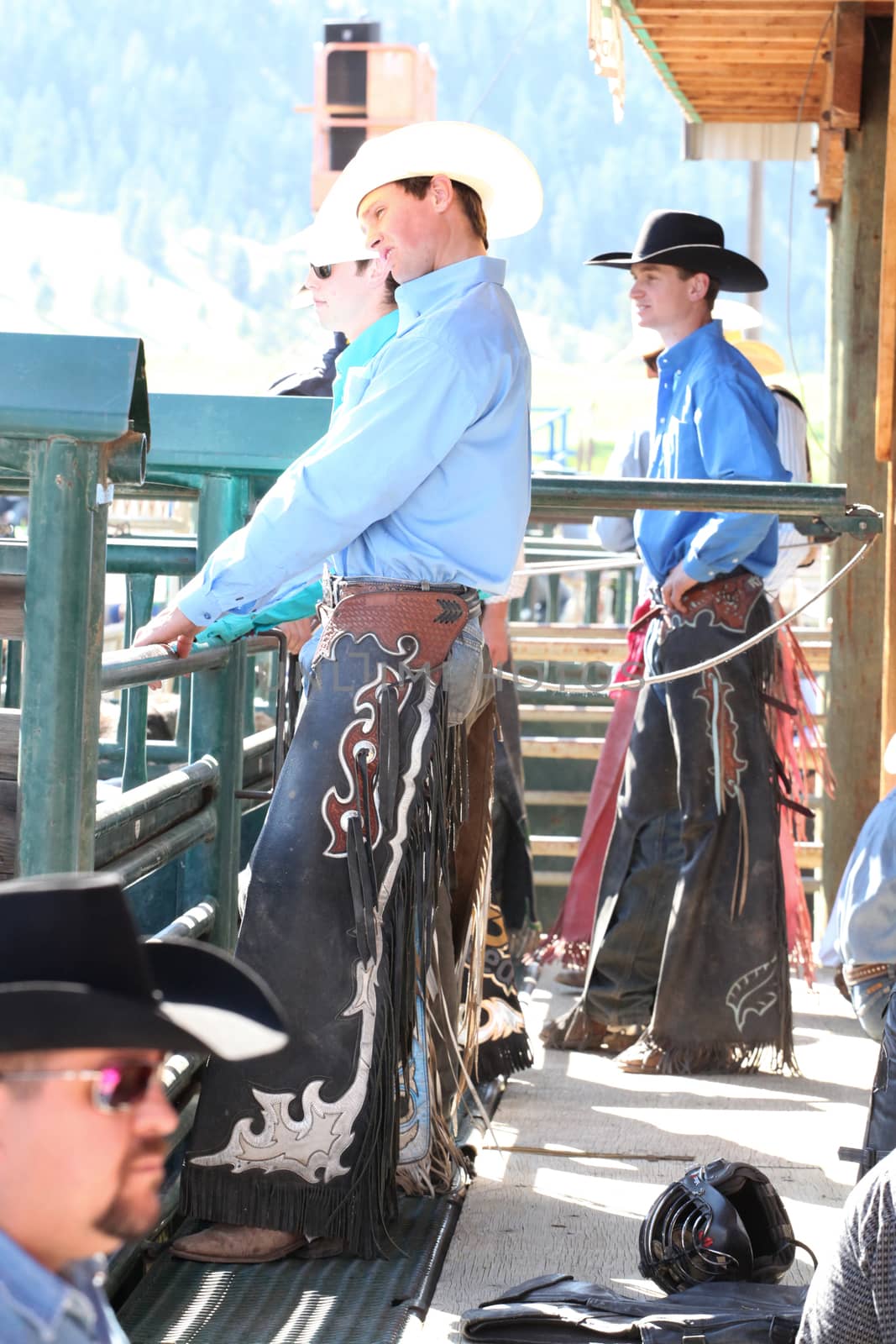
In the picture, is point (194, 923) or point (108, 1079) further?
point (194, 923)

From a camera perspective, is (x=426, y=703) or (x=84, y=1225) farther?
(x=426, y=703)

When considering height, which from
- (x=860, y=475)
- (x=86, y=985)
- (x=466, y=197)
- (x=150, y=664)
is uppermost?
(x=466, y=197)

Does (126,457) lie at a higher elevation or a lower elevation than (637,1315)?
higher

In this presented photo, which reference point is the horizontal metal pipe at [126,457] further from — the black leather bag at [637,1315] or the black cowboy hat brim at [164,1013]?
the black leather bag at [637,1315]

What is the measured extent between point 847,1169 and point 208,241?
147 metres

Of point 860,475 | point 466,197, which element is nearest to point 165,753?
point 466,197

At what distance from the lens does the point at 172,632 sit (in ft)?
8.87

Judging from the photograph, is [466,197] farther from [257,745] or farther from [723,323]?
[723,323]

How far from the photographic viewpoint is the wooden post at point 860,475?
574 centimetres

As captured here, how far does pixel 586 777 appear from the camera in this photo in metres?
8.00

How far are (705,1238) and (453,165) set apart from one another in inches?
74.9

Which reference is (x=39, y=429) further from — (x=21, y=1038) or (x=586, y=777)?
(x=586, y=777)

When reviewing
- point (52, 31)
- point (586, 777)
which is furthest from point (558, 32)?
point (586, 777)

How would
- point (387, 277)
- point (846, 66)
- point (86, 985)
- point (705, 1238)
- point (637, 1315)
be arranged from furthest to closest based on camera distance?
1. point (846, 66)
2. point (387, 277)
3. point (705, 1238)
4. point (637, 1315)
5. point (86, 985)
